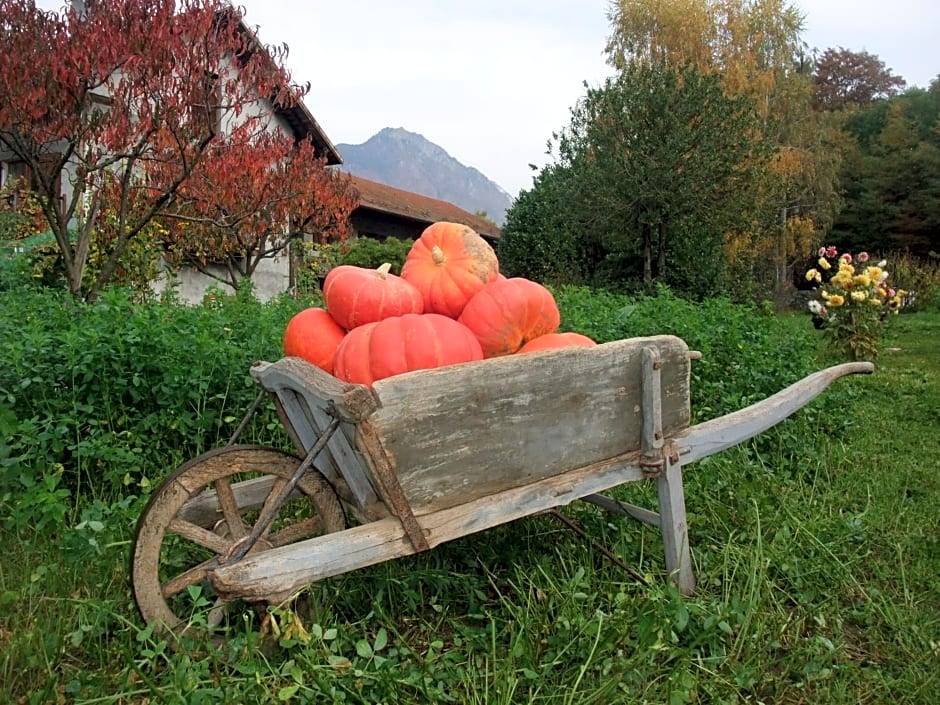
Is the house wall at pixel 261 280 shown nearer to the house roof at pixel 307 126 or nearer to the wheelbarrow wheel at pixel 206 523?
the house roof at pixel 307 126

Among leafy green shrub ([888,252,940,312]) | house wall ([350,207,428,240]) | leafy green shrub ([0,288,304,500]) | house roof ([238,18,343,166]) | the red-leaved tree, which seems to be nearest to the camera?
leafy green shrub ([0,288,304,500])

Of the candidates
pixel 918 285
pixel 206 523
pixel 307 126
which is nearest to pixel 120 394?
pixel 206 523

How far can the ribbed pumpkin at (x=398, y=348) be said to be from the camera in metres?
1.95

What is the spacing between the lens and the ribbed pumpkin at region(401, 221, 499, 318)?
2.29 metres

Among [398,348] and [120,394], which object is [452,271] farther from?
[120,394]

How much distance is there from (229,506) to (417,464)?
1.95 feet

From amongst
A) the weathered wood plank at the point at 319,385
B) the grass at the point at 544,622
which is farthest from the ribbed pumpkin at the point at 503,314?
the grass at the point at 544,622

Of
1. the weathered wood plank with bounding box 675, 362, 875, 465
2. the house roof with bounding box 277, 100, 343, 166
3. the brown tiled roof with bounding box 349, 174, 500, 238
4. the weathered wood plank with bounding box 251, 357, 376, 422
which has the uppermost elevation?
the house roof with bounding box 277, 100, 343, 166

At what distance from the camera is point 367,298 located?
212 centimetres

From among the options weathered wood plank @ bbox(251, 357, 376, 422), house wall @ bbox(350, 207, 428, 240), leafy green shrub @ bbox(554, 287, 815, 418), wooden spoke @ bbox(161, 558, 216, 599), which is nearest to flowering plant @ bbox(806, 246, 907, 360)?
leafy green shrub @ bbox(554, 287, 815, 418)

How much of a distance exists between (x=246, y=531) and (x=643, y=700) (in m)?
1.19

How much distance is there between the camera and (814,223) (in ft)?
70.8

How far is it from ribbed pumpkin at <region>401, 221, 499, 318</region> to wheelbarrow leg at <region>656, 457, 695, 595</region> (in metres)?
0.86

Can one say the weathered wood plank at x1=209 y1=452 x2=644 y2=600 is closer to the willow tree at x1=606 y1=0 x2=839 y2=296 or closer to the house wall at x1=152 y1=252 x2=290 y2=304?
the house wall at x1=152 y1=252 x2=290 y2=304
